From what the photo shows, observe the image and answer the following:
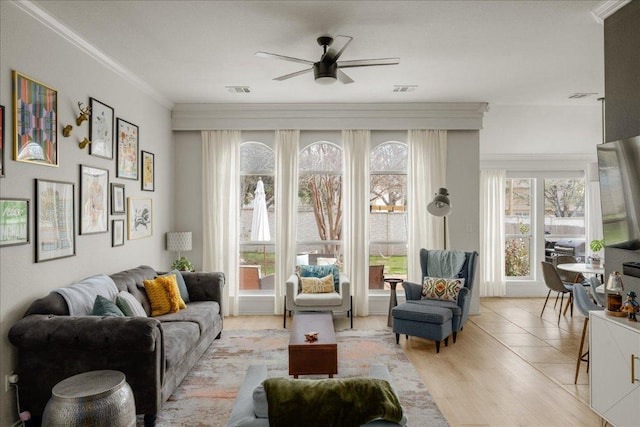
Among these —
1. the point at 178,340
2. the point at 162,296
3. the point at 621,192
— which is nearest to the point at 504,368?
the point at 621,192

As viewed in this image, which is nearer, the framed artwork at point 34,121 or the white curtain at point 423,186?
the framed artwork at point 34,121

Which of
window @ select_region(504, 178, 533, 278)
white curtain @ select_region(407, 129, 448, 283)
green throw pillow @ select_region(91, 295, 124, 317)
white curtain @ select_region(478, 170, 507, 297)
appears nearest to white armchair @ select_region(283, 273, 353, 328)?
white curtain @ select_region(407, 129, 448, 283)

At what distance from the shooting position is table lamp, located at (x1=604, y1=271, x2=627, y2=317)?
2760mm

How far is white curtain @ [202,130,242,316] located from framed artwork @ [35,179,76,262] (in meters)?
2.54

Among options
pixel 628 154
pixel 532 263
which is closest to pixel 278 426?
pixel 628 154

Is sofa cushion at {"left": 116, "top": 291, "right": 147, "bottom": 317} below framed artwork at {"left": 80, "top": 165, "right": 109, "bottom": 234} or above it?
below

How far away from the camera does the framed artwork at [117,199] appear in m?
4.39

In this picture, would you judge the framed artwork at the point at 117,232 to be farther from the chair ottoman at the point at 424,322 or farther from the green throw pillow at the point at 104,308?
the chair ottoman at the point at 424,322

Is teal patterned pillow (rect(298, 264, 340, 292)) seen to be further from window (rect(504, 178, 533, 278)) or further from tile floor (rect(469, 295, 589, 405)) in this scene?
window (rect(504, 178, 533, 278))

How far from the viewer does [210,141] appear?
6.18 m

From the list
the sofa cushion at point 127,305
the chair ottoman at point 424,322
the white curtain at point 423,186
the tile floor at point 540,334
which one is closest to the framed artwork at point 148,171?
the sofa cushion at point 127,305

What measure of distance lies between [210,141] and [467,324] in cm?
431

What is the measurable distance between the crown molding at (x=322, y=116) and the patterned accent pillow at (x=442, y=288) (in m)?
2.22

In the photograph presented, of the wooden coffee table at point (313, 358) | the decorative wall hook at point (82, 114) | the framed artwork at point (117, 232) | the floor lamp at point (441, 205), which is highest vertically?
the decorative wall hook at point (82, 114)
